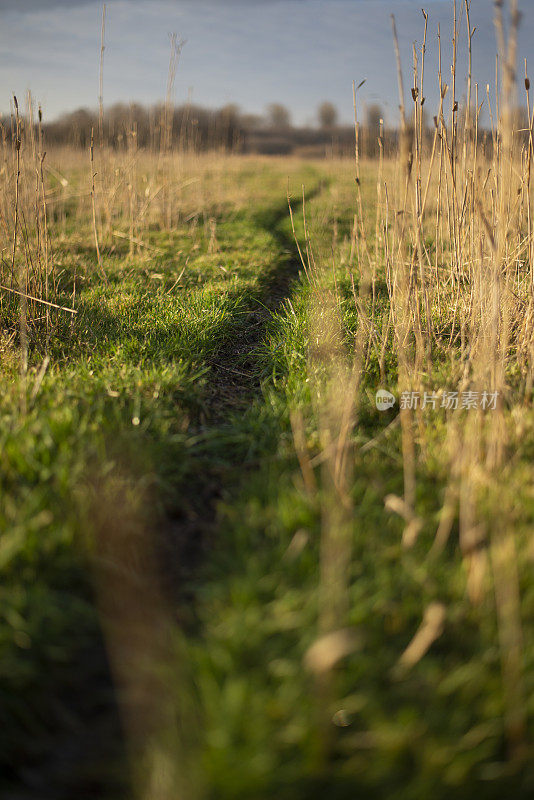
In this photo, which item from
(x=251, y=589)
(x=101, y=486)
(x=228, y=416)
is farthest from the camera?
(x=228, y=416)

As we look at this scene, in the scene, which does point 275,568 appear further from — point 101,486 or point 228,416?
point 228,416

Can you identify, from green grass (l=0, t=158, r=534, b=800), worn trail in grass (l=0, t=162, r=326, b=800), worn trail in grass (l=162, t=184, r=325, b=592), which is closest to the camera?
green grass (l=0, t=158, r=534, b=800)

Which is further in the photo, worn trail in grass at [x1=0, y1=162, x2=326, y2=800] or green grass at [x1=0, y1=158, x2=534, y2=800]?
worn trail in grass at [x1=0, y1=162, x2=326, y2=800]

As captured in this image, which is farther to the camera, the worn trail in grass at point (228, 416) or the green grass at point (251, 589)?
the worn trail in grass at point (228, 416)

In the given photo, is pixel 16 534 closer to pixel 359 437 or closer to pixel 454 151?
pixel 359 437

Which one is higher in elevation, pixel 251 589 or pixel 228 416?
pixel 228 416

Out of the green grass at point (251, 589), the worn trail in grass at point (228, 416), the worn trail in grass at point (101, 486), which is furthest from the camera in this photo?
the worn trail in grass at point (228, 416)

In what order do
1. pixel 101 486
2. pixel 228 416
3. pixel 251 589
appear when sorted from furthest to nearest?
pixel 228 416 → pixel 101 486 → pixel 251 589

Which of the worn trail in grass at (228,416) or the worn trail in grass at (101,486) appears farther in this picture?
the worn trail in grass at (228,416)

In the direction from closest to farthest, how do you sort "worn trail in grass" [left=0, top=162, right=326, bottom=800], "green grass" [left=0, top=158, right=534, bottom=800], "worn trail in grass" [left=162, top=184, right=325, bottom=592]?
"green grass" [left=0, top=158, right=534, bottom=800]
"worn trail in grass" [left=0, top=162, right=326, bottom=800]
"worn trail in grass" [left=162, top=184, right=325, bottom=592]

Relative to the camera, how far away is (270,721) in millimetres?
1051

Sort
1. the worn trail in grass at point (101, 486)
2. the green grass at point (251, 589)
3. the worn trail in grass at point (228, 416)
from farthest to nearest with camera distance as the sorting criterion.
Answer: the worn trail in grass at point (228, 416) → the worn trail in grass at point (101, 486) → the green grass at point (251, 589)

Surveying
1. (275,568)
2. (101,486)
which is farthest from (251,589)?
(101,486)

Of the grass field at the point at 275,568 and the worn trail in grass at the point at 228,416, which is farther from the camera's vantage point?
the worn trail in grass at the point at 228,416
